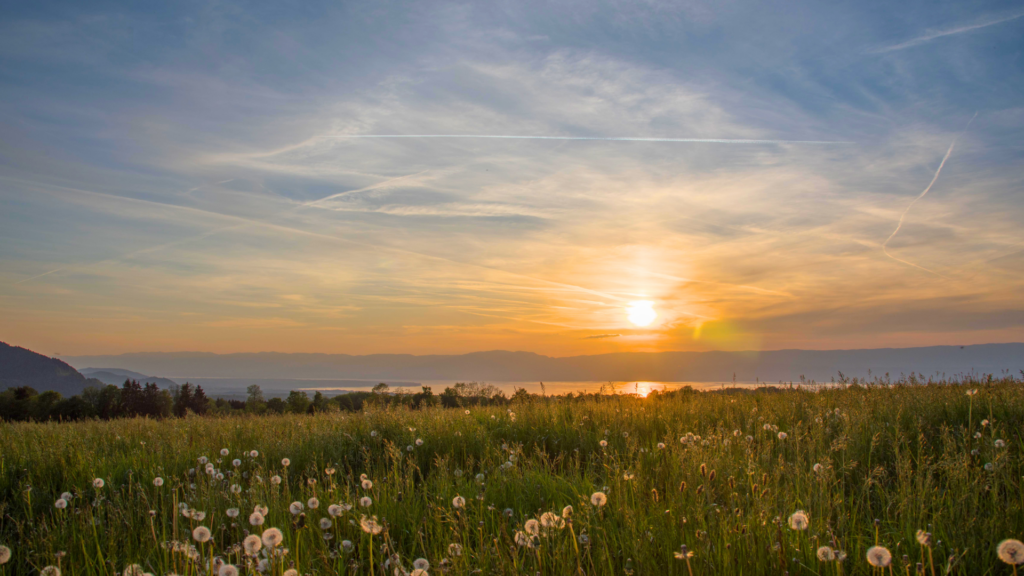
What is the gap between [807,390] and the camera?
10.5m

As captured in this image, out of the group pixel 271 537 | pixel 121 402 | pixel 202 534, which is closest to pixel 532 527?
pixel 271 537

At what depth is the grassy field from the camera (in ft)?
9.90

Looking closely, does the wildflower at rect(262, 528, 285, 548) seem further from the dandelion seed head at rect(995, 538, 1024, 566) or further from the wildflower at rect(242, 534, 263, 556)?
the dandelion seed head at rect(995, 538, 1024, 566)

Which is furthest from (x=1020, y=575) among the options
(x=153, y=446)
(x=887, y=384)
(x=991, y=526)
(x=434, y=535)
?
(x=153, y=446)

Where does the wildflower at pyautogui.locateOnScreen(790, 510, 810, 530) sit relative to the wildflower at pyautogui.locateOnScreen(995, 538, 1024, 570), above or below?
below

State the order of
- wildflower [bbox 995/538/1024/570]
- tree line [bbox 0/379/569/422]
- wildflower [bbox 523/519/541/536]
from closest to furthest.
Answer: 1. wildflower [bbox 995/538/1024/570]
2. wildflower [bbox 523/519/541/536]
3. tree line [bbox 0/379/569/422]

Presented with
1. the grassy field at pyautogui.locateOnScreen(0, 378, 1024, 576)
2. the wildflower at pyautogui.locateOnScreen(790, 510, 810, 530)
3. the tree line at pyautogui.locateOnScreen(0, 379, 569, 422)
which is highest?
the wildflower at pyautogui.locateOnScreen(790, 510, 810, 530)

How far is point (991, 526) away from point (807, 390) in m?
7.99

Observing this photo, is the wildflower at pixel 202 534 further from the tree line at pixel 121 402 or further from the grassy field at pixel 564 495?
the tree line at pixel 121 402

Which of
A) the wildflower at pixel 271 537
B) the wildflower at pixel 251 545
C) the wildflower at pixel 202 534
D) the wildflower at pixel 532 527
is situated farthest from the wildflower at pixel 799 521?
the wildflower at pixel 202 534

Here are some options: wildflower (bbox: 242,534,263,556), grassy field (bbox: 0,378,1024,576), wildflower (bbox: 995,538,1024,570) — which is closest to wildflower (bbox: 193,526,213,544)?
grassy field (bbox: 0,378,1024,576)

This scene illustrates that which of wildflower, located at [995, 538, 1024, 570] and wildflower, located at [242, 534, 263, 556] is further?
wildflower, located at [242, 534, 263, 556]

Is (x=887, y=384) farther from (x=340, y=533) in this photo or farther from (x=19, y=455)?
(x=19, y=455)

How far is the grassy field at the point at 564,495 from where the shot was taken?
9.90ft
